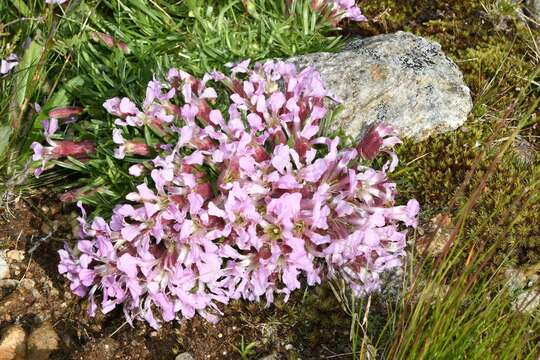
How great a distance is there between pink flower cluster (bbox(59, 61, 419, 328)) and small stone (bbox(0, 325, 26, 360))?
434 millimetres

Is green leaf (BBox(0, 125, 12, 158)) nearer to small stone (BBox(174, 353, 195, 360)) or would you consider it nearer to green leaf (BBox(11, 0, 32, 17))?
green leaf (BBox(11, 0, 32, 17))

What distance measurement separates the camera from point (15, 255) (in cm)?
399

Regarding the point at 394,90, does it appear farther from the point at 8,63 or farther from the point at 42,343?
the point at 42,343

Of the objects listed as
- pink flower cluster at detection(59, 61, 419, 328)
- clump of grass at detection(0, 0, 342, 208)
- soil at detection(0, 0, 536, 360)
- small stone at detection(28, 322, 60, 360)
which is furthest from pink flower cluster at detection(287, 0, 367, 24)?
small stone at detection(28, 322, 60, 360)

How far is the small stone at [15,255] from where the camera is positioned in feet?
13.1

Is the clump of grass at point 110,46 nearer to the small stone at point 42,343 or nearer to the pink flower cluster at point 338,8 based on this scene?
the pink flower cluster at point 338,8

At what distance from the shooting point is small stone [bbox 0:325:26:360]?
11.7 feet

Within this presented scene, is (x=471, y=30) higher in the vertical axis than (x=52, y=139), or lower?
higher

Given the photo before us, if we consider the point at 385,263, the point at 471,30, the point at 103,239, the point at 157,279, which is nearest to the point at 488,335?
the point at 385,263

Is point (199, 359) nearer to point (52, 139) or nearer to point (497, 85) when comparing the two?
point (52, 139)

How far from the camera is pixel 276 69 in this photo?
3672 millimetres

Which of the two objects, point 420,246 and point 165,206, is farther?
point 420,246

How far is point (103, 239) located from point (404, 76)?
201 centimetres

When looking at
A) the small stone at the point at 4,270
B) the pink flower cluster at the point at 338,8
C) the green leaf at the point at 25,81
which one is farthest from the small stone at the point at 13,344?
the pink flower cluster at the point at 338,8
